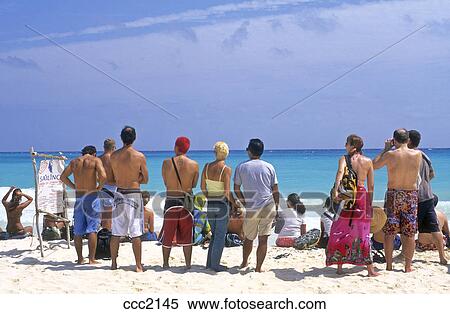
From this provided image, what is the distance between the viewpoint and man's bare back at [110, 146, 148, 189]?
627 cm

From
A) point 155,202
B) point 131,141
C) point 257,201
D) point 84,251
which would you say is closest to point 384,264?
point 257,201

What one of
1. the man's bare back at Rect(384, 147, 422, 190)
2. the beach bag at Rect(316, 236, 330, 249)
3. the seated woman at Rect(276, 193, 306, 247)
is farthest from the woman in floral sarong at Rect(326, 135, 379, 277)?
the seated woman at Rect(276, 193, 306, 247)

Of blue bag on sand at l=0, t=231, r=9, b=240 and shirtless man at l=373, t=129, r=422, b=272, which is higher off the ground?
shirtless man at l=373, t=129, r=422, b=272

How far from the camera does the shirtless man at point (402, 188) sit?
6.21 metres

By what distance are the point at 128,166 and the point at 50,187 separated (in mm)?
2202

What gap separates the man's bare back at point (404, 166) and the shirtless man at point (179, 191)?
2.25m

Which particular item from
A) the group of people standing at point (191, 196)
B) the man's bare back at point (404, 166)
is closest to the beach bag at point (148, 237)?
the group of people standing at point (191, 196)

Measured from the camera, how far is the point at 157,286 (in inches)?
228

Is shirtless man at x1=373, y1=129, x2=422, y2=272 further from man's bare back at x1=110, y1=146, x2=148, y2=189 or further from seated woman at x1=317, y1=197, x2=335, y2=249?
man's bare back at x1=110, y1=146, x2=148, y2=189

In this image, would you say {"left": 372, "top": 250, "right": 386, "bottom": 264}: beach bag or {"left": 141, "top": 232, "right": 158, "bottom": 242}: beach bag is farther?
{"left": 141, "top": 232, "right": 158, "bottom": 242}: beach bag

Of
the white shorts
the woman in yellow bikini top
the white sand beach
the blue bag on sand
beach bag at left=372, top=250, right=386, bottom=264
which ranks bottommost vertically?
the white sand beach

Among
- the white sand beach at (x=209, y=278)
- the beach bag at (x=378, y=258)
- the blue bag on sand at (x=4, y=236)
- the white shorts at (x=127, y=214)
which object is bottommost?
the white sand beach at (x=209, y=278)

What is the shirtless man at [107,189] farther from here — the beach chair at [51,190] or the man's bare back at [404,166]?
the man's bare back at [404,166]
